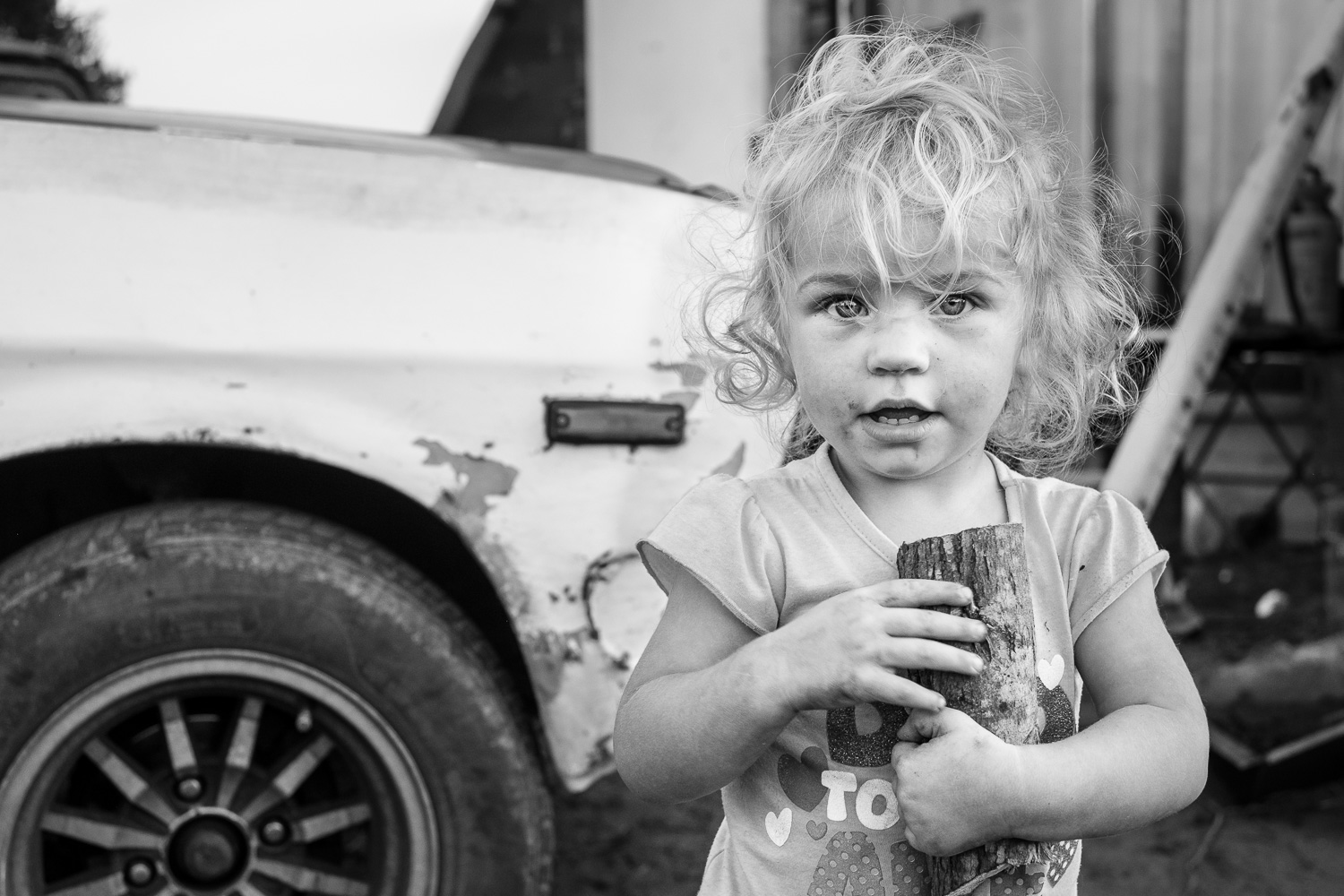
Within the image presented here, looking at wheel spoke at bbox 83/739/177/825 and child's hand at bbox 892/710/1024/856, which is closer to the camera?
child's hand at bbox 892/710/1024/856

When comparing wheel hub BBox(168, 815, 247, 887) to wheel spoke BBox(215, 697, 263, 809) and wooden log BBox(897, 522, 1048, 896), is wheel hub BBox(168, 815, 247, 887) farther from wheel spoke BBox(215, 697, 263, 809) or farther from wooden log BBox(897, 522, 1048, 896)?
wooden log BBox(897, 522, 1048, 896)

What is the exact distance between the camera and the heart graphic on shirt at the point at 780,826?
109 centimetres

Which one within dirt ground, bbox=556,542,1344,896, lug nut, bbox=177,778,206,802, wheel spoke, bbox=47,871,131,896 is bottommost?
dirt ground, bbox=556,542,1344,896

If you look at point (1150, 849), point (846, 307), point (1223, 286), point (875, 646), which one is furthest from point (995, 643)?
point (1223, 286)

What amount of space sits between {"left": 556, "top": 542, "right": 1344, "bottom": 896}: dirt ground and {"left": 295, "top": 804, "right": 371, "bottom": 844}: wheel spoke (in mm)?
860

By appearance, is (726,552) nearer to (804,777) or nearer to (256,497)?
(804,777)

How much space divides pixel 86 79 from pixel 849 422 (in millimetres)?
2766

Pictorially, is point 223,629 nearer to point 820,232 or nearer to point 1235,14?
point 820,232

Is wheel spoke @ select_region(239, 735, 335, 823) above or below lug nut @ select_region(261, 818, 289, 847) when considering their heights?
above

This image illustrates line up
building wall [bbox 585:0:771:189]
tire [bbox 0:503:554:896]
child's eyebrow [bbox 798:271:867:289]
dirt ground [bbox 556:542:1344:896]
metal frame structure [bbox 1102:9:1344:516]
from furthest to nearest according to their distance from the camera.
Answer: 1. building wall [bbox 585:0:771:189]
2. metal frame structure [bbox 1102:9:1344:516]
3. dirt ground [bbox 556:542:1344:896]
4. tire [bbox 0:503:554:896]
5. child's eyebrow [bbox 798:271:867:289]

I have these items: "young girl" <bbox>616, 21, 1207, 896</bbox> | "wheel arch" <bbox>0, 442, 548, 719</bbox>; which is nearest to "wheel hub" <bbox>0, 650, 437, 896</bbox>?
"wheel arch" <bbox>0, 442, 548, 719</bbox>

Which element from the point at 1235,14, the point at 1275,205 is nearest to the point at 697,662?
the point at 1275,205

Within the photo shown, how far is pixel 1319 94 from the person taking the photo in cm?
419

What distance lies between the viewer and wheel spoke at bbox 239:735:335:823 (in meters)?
1.77
